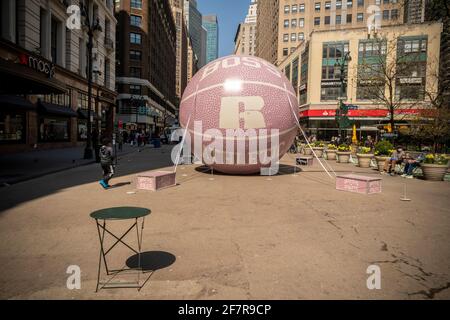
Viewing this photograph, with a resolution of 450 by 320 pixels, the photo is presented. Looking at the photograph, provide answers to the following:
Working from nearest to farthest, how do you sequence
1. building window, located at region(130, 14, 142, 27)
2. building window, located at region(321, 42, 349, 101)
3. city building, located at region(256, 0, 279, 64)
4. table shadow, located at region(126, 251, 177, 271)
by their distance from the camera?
1. table shadow, located at region(126, 251, 177, 271)
2. building window, located at region(321, 42, 349, 101)
3. building window, located at region(130, 14, 142, 27)
4. city building, located at region(256, 0, 279, 64)

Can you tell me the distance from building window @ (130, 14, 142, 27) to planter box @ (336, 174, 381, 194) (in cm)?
6086

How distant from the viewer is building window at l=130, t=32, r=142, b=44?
198 feet

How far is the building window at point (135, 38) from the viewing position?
198ft

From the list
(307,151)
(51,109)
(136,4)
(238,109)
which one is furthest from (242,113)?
(136,4)

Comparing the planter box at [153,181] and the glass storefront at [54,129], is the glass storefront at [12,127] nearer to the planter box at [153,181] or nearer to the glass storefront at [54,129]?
the glass storefront at [54,129]

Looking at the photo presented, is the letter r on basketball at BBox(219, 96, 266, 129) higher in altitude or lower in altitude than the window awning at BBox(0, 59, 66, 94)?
lower

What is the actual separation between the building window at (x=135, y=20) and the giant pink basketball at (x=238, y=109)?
56.1 meters

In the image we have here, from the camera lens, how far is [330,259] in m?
4.67

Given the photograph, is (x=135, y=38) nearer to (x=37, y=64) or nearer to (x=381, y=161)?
(x=37, y=64)

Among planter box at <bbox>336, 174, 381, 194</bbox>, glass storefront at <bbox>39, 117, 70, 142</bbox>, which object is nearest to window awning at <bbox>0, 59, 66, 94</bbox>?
glass storefront at <bbox>39, 117, 70, 142</bbox>

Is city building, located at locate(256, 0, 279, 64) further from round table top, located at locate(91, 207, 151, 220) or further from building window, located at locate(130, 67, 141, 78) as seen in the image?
round table top, located at locate(91, 207, 151, 220)

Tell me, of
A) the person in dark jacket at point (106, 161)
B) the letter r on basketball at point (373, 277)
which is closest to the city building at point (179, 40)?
the person in dark jacket at point (106, 161)

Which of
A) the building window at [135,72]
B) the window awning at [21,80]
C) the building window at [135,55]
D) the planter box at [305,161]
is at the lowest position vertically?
the planter box at [305,161]

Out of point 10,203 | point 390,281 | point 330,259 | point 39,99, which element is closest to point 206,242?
point 330,259
